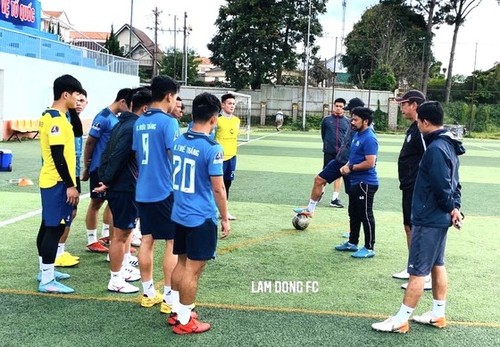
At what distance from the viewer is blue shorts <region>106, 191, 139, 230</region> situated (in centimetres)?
511

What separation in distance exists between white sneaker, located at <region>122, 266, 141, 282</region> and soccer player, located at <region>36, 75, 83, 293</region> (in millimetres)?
634

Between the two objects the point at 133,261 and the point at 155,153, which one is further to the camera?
the point at 133,261

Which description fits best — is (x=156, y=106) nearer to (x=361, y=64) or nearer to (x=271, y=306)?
(x=271, y=306)

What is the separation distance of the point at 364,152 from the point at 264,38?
38681 millimetres

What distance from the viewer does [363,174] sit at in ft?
23.1

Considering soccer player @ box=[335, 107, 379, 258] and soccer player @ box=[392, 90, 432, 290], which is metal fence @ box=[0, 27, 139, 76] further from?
soccer player @ box=[392, 90, 432, 290]

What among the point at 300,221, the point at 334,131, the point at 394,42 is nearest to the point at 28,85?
the point at 334,131

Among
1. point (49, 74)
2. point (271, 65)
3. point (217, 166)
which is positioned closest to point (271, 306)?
point (217, 166)

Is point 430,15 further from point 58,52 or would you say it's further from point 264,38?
point 58,52

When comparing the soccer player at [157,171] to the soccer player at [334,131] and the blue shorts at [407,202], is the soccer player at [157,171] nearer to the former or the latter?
the blue shorts at [407,202]

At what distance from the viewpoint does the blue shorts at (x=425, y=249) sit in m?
4.48

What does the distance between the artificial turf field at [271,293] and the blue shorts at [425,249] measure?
56 centimetres

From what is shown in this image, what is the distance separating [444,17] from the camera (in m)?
50.2

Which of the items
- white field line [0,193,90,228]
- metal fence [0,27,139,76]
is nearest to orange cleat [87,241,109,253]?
white field line [0,193,90,228]
